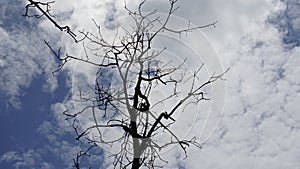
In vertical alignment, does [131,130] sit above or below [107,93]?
below

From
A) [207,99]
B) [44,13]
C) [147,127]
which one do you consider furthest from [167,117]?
[44,13]

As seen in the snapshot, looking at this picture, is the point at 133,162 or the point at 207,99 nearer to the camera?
the point at 133,162

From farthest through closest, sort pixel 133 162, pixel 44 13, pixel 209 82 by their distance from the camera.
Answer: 1. pixel 209 82
2. pixel 133 162
3. pixel 44 13

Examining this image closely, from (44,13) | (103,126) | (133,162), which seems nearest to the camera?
(44,13)

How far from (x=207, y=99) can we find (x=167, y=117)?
888mm

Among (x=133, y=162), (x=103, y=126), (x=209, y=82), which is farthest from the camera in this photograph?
(x=209, y=82)

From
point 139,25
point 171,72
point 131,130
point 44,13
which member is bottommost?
point 44,13

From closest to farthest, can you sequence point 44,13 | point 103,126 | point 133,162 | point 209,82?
point 44,13
point 133,162
point 103,126
point 209,82

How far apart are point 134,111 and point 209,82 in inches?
62.3

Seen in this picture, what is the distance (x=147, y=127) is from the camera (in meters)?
6.96

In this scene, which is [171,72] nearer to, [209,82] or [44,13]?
[209,82]

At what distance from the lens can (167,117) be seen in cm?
702

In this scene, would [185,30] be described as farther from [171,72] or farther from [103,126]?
[103,126]

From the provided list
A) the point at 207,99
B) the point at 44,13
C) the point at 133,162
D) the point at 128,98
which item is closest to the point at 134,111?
the point at 128,98
